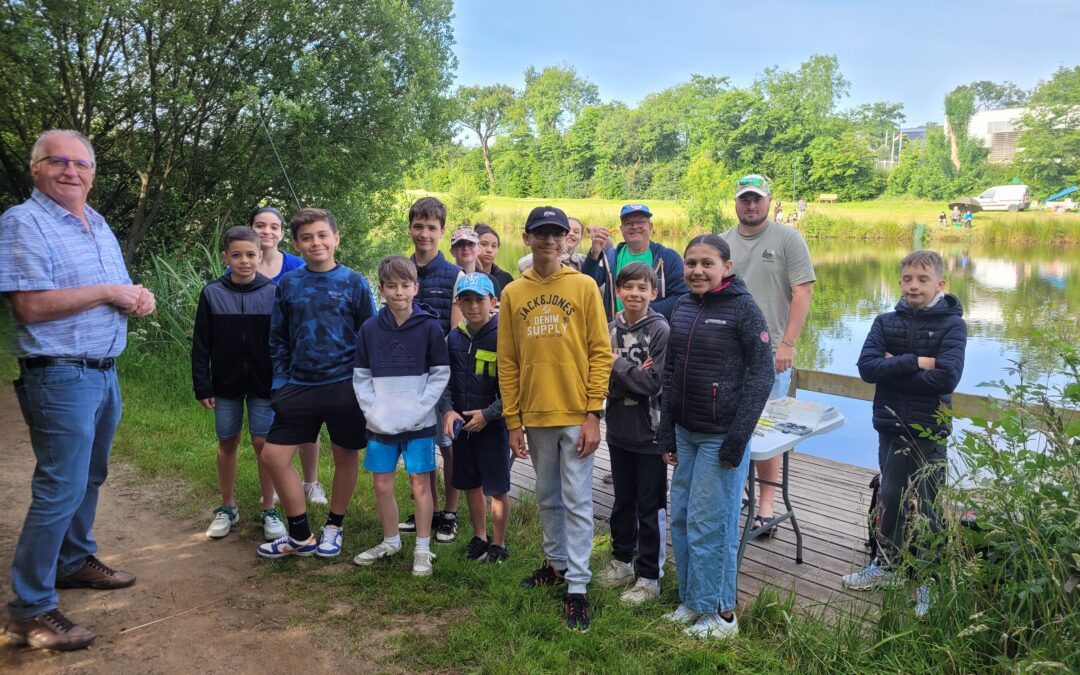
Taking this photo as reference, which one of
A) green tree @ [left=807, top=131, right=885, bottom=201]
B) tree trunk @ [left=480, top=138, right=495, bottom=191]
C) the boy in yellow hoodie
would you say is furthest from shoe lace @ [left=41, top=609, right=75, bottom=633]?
tree trunk @ [left=480, top=138, right=495, bottom=191]

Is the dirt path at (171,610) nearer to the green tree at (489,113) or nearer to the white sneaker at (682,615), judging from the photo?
the white sneaker at (682,615)

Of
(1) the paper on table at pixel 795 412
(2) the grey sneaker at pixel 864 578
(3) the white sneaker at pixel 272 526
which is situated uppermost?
(1) the paper on table at pixel 795 412

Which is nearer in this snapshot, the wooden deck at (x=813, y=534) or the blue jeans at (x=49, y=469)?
the blue jeans at (x=49, y=469)

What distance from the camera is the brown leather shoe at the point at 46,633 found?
2.78 meters

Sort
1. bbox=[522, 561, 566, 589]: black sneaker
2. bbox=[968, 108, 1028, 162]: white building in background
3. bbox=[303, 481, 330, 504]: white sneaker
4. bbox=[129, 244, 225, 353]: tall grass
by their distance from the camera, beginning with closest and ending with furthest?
bbox=[522, 561, 566, 589]: black sneaker < bbox=[303, 481, 330, 504]: white sneaker < bbox=[129, 244, 225, 353]: tall grass < bbox=[968, 108, 1028, 162]: white building in background

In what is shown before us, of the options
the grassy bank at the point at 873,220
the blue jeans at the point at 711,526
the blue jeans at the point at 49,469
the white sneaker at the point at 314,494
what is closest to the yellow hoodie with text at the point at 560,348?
the blue jeans at the point at 711,526

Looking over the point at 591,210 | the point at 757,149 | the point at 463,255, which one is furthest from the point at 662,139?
the point at 463,255

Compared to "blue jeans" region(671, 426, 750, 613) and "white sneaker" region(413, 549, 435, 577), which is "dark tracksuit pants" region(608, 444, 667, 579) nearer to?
"blue jeans" region(671, 426, 750, 613)

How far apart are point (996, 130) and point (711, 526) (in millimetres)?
67919

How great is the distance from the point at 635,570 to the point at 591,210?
109 ft

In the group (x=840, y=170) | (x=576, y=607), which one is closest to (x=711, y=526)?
(x=576, y=607)

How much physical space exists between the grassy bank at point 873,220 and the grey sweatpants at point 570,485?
75.5 ft

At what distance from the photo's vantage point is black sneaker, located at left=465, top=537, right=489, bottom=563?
365cm

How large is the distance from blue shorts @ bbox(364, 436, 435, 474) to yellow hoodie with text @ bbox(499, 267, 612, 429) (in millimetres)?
650
